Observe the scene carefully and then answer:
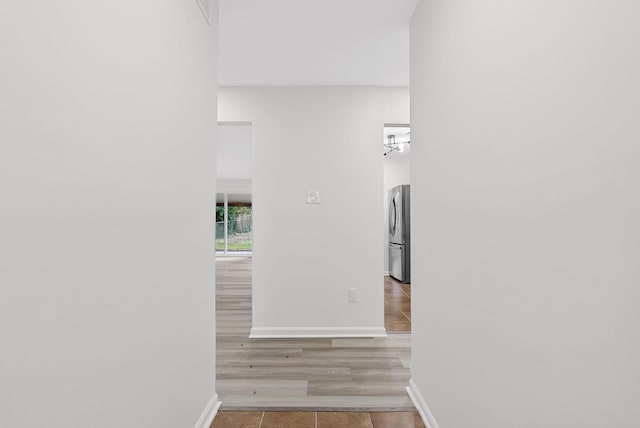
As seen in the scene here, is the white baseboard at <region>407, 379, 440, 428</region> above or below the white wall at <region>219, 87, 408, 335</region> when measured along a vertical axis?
below

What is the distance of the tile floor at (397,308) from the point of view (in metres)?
3.61

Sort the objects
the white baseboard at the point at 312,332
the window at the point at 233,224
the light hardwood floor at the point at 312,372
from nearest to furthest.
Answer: the light hardwood floor at the point at 312,372, the white baseboard at the point at 312,332, the window at the point at 233,224

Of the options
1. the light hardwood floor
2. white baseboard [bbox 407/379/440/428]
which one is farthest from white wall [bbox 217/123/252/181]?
white baseboard [bbox 407/379/440/428]

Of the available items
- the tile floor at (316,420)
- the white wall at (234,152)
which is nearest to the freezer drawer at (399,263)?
the white wall at (234,152)

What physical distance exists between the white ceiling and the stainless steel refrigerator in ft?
10.1

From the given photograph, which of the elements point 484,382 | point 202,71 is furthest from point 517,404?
point 202,71

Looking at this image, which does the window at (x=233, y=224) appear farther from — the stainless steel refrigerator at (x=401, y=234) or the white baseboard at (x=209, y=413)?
the white baseboard at (x=209, y=413)

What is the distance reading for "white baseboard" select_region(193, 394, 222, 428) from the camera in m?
1.82

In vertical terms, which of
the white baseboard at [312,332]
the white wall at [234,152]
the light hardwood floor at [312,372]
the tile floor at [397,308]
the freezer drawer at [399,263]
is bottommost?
the light hardwood floor at [312,372]

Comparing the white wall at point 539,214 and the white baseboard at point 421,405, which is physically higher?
the white wall at point 539,214

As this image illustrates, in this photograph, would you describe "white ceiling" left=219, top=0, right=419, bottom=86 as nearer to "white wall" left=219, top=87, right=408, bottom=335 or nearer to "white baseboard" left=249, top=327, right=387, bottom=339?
"white wall" left=219, top=87, right=408, bottom=335

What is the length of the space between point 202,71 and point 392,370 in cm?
239

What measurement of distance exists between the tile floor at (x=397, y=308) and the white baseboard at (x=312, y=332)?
0.24 meters

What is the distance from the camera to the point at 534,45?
0.98 metres
